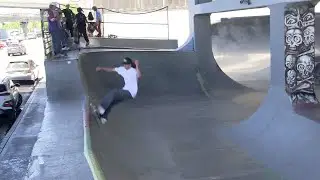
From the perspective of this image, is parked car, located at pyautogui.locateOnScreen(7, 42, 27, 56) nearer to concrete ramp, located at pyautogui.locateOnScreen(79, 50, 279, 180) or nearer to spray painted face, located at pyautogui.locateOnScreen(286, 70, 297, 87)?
concrete ramp, located at pyautogui.locateOnScreen(79, 50, 279, 180)

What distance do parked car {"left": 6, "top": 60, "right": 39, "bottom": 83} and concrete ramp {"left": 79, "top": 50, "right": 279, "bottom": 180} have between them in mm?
10655

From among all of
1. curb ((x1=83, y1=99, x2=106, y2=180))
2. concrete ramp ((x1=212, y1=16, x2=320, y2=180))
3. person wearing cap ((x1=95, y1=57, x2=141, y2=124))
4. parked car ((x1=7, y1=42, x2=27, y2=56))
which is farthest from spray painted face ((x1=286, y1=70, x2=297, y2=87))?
parked car ((x1=7, y1=42, x2=27, y2=56))

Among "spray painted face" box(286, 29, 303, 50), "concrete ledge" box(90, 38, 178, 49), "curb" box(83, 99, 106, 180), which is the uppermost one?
"spray painted face" box(286, 29, 303, 50)

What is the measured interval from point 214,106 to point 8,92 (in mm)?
7446

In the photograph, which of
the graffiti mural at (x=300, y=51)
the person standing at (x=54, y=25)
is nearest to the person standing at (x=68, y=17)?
the person standing at (x=54, y=25)

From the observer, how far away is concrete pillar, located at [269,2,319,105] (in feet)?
36.3

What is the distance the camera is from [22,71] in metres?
27.0

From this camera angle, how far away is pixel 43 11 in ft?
54.9

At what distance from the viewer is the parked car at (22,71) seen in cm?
2648

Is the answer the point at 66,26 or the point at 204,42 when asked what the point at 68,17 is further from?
the point at 204,42

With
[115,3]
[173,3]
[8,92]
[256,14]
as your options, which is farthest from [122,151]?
[115,3]

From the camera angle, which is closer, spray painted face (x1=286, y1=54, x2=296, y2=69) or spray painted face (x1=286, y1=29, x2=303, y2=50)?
spray painted face (x1=286, y1=29, x2=303, y2=50)

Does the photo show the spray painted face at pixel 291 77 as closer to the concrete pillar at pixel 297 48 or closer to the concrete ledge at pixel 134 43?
the concrete pillar at pixel 297 48

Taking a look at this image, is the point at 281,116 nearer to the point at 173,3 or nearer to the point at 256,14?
the point at 256,14
